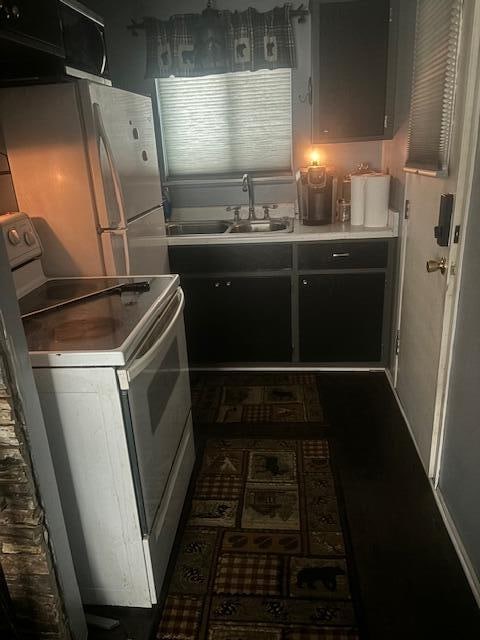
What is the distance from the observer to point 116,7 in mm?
3066

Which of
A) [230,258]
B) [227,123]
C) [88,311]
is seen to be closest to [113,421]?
[88,311]

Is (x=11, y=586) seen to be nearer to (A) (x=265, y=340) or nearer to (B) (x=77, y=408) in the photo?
(B) (x=77, y=408)

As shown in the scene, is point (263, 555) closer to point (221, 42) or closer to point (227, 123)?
point (227, 123)

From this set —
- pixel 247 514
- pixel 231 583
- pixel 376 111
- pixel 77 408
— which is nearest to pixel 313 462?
pixel 247 514

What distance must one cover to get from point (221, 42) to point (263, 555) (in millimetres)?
2915

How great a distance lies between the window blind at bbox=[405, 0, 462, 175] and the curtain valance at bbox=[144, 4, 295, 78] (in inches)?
44.5

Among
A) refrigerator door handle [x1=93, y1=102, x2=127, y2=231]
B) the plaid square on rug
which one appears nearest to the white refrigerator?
refrigerator door handle [x1=93, y1=102, x2=127, y2=231]

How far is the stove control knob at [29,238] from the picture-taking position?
1955 mm

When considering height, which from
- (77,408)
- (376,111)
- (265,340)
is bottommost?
(265,340)

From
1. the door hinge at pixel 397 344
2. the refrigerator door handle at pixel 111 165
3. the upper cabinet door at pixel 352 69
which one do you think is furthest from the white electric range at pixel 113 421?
the upper cabinet door at pixel 352 69

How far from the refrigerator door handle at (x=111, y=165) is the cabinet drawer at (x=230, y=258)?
82 centimetres

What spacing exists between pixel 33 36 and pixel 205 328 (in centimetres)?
182

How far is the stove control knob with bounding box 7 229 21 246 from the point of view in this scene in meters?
1.86

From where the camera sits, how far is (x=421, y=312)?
85.1 inches
